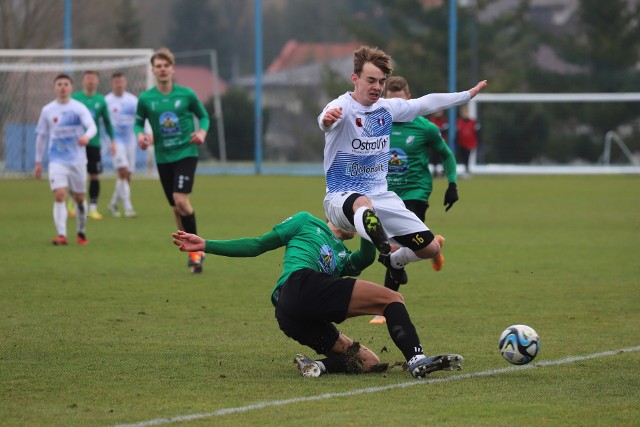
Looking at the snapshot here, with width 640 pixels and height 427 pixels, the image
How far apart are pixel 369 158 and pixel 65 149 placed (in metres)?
8.19

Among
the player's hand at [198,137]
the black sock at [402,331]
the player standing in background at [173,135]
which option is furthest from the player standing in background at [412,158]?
the player standing in background at [173,135]

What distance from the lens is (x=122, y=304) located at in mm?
10219

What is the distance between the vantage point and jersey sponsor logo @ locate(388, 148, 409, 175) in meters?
9.64

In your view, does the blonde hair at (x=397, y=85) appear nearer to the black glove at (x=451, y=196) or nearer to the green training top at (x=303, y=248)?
the black glove at (x=451, y=196)

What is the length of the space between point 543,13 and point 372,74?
39.4 m

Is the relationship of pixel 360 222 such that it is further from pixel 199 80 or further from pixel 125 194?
pixel 199 80

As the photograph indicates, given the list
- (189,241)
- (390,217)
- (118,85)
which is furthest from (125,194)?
(189,241)

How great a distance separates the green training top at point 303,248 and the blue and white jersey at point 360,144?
0.86m

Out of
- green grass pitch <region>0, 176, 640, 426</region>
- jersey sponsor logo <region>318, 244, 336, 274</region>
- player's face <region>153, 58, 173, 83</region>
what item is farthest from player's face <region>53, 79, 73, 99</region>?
jersey sponsor logo <region>318, 244, 336, 274</region>

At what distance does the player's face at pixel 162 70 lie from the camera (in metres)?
12.8

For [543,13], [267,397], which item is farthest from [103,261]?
[543,13]

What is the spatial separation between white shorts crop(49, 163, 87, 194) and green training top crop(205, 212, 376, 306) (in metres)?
8.66

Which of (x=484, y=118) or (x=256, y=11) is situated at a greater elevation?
(x=256, y=11)

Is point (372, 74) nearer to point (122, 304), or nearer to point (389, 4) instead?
point (122, 304)
